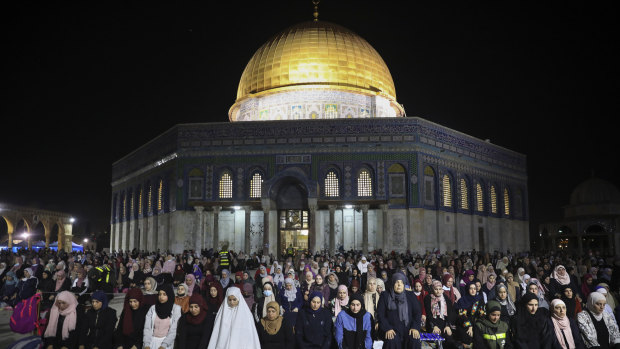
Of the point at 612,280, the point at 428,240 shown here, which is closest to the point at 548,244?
the point at 428,240

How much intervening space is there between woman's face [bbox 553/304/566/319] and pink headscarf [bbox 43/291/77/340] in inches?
228

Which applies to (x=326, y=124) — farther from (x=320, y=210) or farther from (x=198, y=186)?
(x=198, y=186)

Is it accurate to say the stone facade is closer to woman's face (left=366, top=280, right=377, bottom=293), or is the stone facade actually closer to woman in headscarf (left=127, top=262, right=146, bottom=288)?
woman in headscarf (left=127, top=262, right=146, bottom=288)

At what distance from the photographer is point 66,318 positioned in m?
→ 7.48

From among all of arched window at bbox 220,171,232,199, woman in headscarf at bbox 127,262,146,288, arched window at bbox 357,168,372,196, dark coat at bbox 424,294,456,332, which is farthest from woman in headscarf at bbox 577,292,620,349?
arched window at bbox 220,171,232,199

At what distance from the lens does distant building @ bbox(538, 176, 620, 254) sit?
153 feet

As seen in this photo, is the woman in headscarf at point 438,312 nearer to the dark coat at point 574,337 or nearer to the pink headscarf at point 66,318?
the dark coat at point 574,337

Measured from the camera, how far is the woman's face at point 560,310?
667 centimetres

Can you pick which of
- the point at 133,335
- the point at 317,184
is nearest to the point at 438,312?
Result: the point at 133,335

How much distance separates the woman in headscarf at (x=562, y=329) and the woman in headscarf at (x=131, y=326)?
484 cm

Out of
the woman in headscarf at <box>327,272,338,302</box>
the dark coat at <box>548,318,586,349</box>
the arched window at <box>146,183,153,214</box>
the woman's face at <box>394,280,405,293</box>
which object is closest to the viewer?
the dark coat at <box>548,318,586,349</box>

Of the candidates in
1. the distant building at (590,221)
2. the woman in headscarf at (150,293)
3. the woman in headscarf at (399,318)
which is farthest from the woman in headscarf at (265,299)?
the distant building at (590,221)

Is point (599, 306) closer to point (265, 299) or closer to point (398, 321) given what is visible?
point (398, 321)

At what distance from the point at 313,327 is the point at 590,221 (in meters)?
46.2
